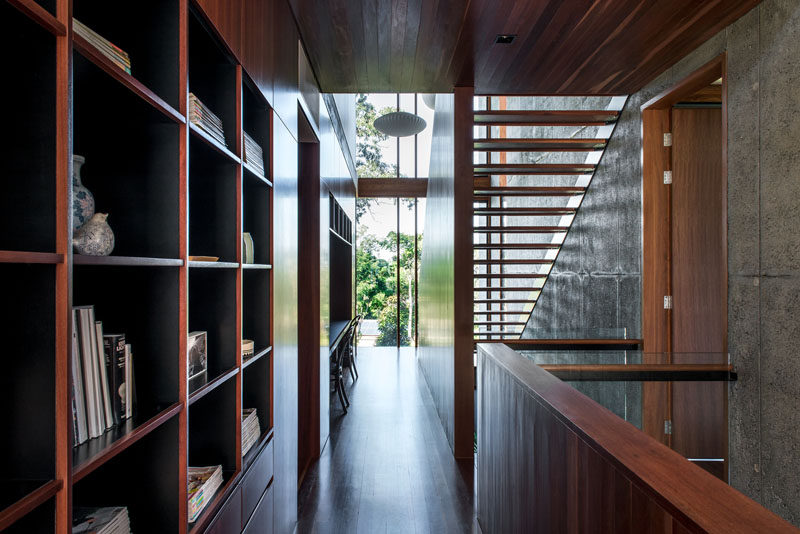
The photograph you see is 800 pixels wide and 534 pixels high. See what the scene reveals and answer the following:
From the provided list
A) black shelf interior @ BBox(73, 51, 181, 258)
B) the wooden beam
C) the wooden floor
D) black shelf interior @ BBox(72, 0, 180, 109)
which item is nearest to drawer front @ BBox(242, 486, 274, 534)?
the wooden floor

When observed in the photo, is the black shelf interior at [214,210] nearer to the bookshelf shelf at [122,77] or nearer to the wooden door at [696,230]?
the bookshelf shelf at [122,77]

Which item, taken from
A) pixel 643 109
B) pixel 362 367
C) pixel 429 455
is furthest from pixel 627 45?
pixel 362 367

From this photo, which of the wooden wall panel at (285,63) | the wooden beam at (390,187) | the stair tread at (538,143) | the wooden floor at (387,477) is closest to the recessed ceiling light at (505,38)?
the stair tread at (538,143)

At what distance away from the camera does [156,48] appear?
1.23m

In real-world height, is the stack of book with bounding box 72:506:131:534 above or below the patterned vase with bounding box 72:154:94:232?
below

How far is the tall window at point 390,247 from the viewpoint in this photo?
28.6ft

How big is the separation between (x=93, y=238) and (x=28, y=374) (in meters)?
0.35

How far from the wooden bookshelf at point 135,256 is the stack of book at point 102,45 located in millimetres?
44

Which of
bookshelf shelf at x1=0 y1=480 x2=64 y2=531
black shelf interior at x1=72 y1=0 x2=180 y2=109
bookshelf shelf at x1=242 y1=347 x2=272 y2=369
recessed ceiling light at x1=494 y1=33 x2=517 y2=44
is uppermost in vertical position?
recessed ceiling light at x1=494 y1=33 x2=517 y2=44

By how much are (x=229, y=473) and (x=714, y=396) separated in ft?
8.25

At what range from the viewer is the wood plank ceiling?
2.44 m

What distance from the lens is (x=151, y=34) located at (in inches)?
48.6

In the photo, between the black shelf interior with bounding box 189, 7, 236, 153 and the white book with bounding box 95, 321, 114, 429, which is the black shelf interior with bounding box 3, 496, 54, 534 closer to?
the white book with bounding box 95, 321, 114, 429

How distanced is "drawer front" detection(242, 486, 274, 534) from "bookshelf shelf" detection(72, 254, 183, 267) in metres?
1.13
